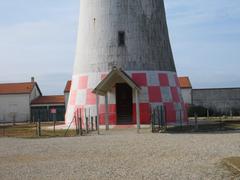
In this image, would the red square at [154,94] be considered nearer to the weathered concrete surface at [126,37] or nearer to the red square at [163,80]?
the red square at [163,80]

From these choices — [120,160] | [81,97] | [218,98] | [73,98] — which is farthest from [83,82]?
[218,98]

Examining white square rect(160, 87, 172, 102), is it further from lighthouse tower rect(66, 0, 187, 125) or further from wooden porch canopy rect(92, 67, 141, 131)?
wooden porch canopy rect(92, 67, 141, 131)

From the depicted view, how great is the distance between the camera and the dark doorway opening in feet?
83.7

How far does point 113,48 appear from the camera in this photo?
2531 centimetres

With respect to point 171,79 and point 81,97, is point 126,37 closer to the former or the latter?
point 171,79

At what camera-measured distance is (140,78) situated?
24938 mm

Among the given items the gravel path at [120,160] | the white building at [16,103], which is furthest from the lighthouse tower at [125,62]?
the white building at [16,103]

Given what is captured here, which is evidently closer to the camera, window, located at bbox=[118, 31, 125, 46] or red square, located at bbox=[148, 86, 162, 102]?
red square, located at bbox=[148, 86, 162, 102]

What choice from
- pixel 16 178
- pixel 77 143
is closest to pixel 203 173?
pixel 16 178

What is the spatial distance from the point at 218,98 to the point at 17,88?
22.0 metres

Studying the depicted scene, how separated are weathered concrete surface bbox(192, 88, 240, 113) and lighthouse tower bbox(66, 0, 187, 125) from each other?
28.7m

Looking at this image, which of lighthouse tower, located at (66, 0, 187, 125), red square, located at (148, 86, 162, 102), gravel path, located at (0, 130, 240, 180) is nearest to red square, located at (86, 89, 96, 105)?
lighthouse tower, located at (66, 0, 187, 125)

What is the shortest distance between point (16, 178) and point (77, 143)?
681cm

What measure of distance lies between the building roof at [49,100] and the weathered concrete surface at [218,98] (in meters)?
14.4
